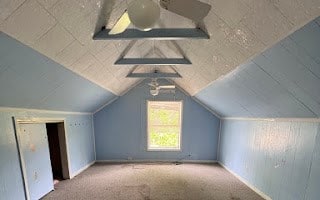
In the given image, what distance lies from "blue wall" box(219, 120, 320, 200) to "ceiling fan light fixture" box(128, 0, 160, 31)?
2332 millimetres

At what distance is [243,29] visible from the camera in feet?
5.46

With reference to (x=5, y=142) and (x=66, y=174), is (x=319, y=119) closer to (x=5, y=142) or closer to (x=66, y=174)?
(x=5, y=142)

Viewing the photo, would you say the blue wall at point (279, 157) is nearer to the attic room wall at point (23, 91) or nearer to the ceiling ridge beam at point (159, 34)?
the ceiling ridge beam at point (159, 34)

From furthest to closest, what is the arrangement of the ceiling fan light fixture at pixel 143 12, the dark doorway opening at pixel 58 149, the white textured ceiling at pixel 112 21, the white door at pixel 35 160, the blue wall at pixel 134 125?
the blue wall at pixel 134 125
the dark doorway opening at pixel 58 149
the white door at pixel 35 160
the white textured ceiling at pixel 112 21
the ceiling fan light fixture at pixel 143 12

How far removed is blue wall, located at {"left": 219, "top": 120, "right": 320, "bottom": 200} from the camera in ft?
7.54

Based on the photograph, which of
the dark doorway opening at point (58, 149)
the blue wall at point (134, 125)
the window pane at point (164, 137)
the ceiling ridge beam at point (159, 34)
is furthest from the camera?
the window pane at point (164, 137)

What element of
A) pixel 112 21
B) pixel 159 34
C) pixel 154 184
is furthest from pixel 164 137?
pixel 112 21

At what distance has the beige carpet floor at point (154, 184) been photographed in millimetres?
3330

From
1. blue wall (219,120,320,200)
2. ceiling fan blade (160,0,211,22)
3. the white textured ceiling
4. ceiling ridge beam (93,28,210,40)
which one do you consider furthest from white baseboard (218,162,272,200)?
ceiling fan blade (160,0,211,22)

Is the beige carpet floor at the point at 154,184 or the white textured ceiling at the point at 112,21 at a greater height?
the white textured ceiling at the point at 112,21

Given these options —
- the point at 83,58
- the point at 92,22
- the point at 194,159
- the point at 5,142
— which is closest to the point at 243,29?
the point at 92,22

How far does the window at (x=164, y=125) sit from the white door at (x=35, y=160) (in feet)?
9.31

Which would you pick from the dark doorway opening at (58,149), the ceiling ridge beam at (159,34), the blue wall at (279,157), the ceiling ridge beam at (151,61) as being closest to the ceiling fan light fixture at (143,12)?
the ceiling ridge beam at (159,34)

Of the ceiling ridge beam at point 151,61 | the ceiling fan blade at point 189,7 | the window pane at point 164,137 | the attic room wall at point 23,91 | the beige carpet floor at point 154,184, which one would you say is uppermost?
the ceiling ridge beam at point 151,61
